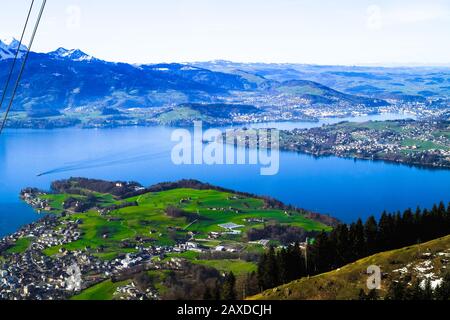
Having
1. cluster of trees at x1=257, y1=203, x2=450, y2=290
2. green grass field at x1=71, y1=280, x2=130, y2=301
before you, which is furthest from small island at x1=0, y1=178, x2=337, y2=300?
cluster of trees at x1=257, y1=203, x2=450, y2=290

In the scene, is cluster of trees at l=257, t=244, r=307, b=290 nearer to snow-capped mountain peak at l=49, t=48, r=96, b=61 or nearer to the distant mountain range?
the distant mountain range

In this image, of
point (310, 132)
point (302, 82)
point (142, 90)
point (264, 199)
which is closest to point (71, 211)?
point (264, 199)

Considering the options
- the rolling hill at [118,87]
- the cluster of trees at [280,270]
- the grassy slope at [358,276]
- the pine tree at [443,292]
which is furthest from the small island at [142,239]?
the rolling hill at [118,87]

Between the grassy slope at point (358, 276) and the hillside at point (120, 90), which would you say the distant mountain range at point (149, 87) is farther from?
the grassy slope at point (358, 276)

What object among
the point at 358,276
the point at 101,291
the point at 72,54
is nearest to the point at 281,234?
the point at 101,291

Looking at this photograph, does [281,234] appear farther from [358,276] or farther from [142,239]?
[358,276]
